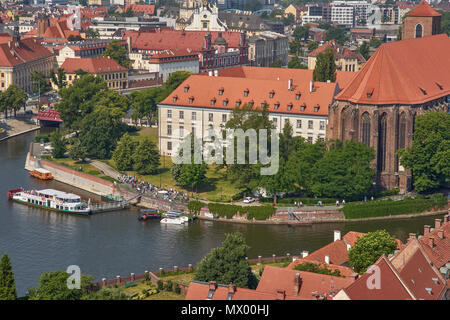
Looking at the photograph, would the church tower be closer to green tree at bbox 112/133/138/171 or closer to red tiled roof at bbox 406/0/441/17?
red tiled roof at bbox 406/0/441/17

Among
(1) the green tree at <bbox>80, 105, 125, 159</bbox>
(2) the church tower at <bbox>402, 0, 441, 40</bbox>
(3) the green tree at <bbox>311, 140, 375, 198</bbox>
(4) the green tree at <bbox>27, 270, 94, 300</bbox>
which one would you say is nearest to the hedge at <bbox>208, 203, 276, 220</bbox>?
(3) the green tree at <bbox>311, 140, 375, 198</bbox>

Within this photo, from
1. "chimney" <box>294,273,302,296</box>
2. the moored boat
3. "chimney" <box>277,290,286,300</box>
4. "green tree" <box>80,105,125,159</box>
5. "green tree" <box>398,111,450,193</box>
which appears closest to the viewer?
"chimney" <box>277,290,286,300</box>

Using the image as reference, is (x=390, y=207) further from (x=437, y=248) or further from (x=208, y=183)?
(x=437, y=248)

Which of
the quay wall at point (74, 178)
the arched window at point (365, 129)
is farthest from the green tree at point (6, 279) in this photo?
the arched window at point (365, 129)

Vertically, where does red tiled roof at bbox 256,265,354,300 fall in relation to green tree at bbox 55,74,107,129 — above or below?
below

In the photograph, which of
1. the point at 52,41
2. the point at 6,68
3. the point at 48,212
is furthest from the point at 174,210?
the point at 52,41

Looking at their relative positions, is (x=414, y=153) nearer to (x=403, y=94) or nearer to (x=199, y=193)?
(x=403, y=94)
